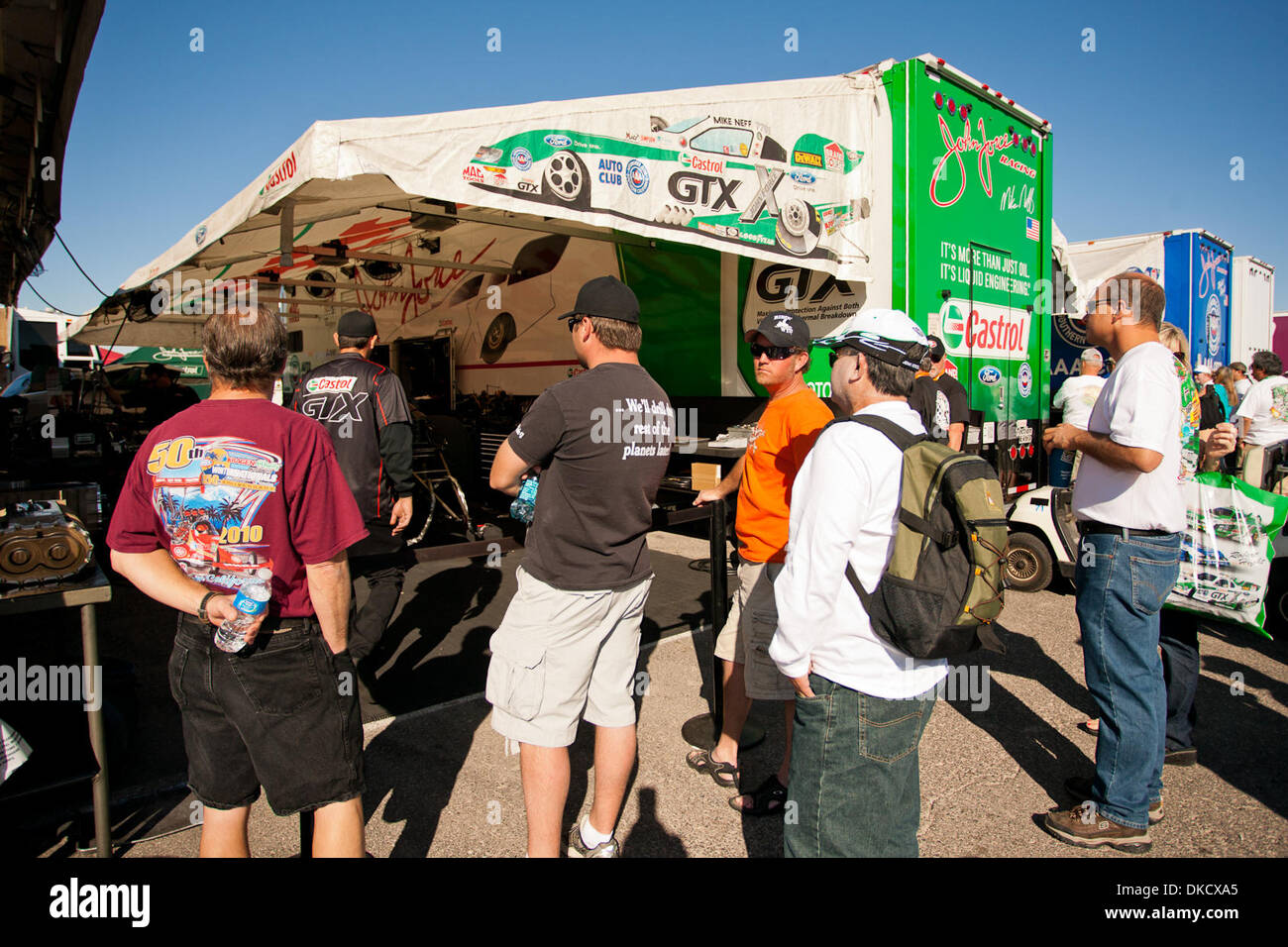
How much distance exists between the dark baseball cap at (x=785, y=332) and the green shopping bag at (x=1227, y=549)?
1.89 metres

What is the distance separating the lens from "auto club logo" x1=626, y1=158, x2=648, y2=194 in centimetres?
427

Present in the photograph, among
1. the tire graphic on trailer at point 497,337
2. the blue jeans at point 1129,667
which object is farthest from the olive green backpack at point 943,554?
the tire graphic on trailer at point 497,337

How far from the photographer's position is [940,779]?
309 centimetres

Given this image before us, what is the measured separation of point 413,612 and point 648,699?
2.32 metres

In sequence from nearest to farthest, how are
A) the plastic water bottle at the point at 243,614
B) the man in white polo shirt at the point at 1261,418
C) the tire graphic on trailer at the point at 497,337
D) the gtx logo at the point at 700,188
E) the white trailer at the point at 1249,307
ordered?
the plastic water bottle at the point at 243,614
the gtx logo at the point at 700,188
the man in white polo shirt at the point at 1261,418
the tire graphic on trailer at the point at 497,337
the white trailer at the point at 1249,307

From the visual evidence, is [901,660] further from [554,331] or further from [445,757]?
[554,331]

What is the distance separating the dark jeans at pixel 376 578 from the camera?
3.80 metres

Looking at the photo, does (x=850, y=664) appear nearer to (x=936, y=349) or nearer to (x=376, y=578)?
(x=376, y=578)

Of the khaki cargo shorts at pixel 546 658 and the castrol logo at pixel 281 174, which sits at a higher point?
the castrol logo at pixel 281 174

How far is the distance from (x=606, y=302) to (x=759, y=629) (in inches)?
52.8

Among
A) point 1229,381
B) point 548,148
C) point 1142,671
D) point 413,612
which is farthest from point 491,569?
point 1229,381

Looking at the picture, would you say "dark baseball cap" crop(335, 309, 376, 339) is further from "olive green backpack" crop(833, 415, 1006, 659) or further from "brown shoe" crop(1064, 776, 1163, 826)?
"brown shoe" crop(1064, 776, 1163, 826)

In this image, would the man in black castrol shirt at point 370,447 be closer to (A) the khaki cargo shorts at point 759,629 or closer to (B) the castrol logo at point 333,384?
(B) the castrol logo at point 333,384

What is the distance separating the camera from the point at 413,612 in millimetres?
5449
